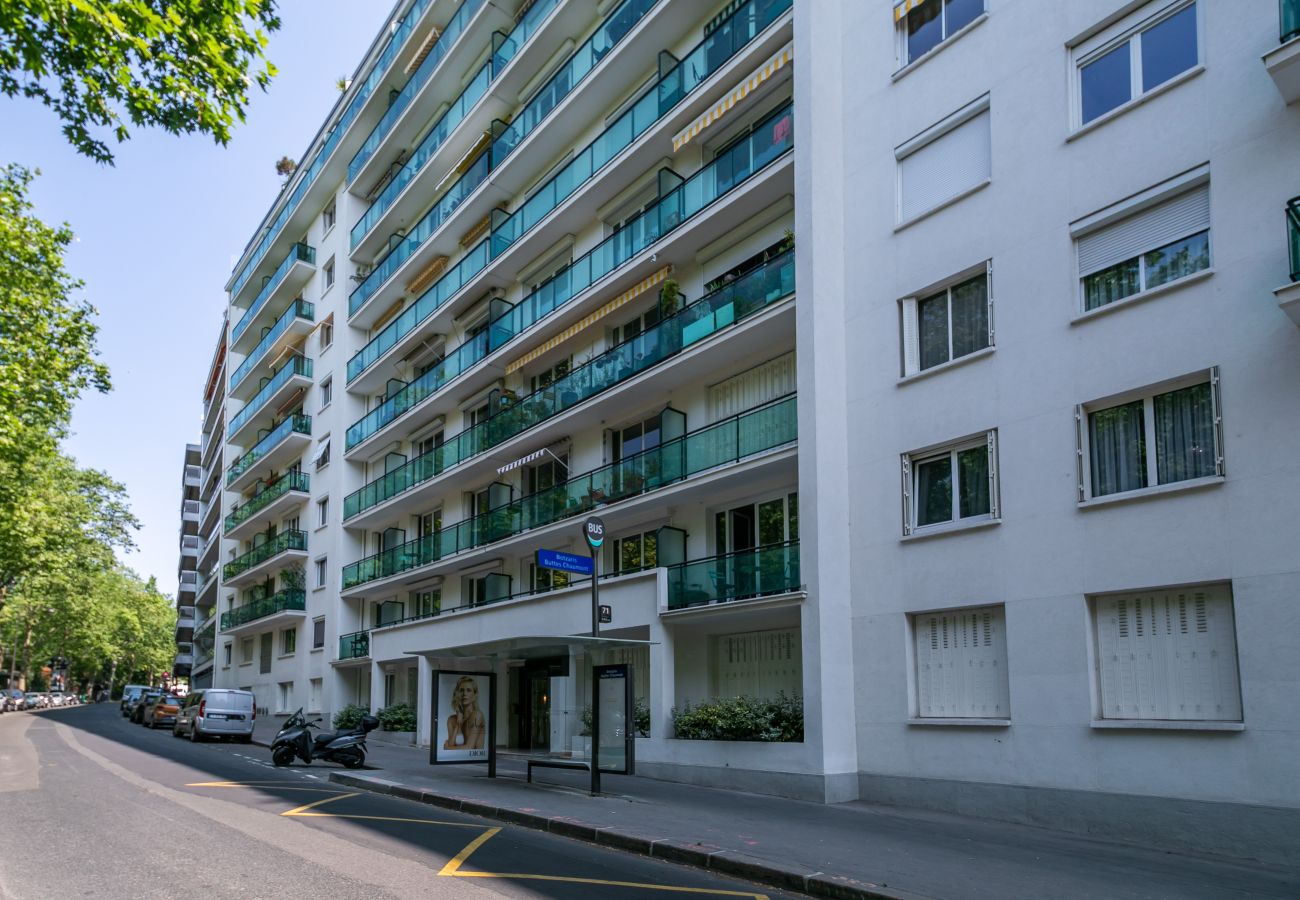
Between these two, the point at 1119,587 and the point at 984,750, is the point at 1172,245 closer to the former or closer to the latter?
the point at 1119,587

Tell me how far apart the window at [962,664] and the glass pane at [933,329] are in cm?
385

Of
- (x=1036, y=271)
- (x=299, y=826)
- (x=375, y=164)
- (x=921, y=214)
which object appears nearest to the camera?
(x=299, y=826)

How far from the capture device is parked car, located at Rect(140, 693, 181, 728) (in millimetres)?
37625

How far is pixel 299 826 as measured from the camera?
11.0 metres

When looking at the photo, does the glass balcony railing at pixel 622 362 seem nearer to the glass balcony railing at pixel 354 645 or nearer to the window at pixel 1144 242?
the window at pixel 1144 242

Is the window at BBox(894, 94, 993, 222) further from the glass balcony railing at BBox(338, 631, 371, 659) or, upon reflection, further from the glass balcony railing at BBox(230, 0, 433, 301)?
the glass balcony railing at BBox(338, 631, 371, 659)

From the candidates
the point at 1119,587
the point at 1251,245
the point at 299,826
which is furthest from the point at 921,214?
the point at 299,826

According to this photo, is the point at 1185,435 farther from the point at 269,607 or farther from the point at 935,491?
the point at 269,607

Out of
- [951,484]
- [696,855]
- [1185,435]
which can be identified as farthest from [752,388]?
[696,855]

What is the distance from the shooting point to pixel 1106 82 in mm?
13242

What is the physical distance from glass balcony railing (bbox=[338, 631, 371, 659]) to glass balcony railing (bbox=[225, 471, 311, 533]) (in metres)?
8.25

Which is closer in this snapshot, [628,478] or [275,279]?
[628,478]

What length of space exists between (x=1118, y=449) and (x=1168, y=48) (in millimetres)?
5118

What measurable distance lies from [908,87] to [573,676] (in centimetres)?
1189
